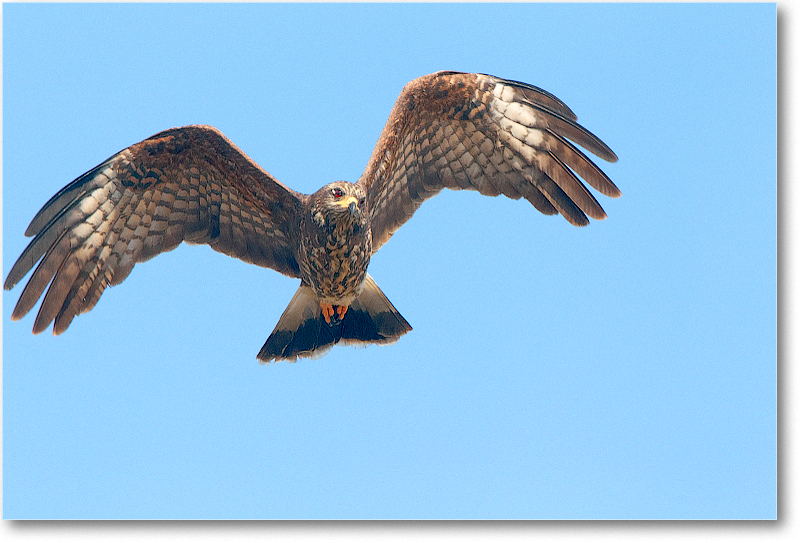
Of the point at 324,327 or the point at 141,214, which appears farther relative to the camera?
the point at 324,327

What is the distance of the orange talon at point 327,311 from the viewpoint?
6.99m

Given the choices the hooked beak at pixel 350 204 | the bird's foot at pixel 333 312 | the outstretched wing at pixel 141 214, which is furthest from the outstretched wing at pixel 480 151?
the outstretched wing at pixel 141 214

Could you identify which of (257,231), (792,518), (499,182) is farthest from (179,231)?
(792,518)

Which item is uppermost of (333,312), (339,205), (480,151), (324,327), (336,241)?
(480,151)

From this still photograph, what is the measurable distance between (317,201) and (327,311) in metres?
1.25

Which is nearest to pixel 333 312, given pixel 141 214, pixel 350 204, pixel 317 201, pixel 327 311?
pixel 327 311

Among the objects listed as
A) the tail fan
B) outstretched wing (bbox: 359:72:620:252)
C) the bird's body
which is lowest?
the tail fan

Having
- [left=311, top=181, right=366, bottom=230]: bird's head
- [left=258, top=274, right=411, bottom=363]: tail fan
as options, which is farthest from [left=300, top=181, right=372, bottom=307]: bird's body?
[left=258, top=274, right=411, bottom=363]: tail fan

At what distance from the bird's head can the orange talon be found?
1072mm

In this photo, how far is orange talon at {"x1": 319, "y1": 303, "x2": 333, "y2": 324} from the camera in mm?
6991

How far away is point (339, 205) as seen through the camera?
19.6ft

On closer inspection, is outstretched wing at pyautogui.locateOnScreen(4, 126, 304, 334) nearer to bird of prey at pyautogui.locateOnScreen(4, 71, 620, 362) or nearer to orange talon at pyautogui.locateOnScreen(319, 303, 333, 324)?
bird of prey at pyautogui.locateOnScreen(4, 71, 620, 362)

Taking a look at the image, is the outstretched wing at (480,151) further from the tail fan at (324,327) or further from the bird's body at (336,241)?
the tail fan at (324,327)

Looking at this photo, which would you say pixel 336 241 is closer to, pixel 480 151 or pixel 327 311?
pixel 327 311
